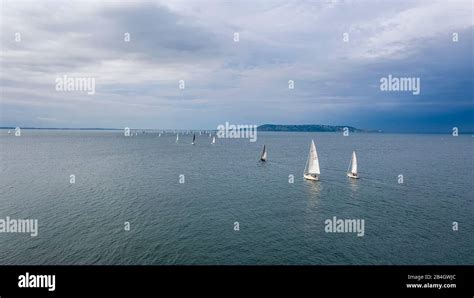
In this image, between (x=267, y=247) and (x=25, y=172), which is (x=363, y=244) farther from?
(x=25, y=172)

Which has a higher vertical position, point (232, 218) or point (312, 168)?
point (312, 168)

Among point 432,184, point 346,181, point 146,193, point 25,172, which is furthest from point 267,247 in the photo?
point 25,172

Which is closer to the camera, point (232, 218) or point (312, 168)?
point (232, 218)

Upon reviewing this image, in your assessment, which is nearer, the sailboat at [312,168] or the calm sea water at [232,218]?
the calm sea water at [232,218]

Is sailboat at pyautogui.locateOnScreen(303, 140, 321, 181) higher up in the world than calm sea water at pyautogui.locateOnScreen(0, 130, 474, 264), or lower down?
higher up

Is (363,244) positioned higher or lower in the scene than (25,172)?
lower

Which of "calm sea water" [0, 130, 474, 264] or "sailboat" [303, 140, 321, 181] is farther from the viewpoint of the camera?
"sailboat" [303, 140, 321, 181]

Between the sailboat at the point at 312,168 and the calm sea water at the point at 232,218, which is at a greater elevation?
the sailboat at the point at 312,168

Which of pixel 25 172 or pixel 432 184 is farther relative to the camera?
pixel 25 172

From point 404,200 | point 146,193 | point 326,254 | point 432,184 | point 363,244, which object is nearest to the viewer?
point 326,254
